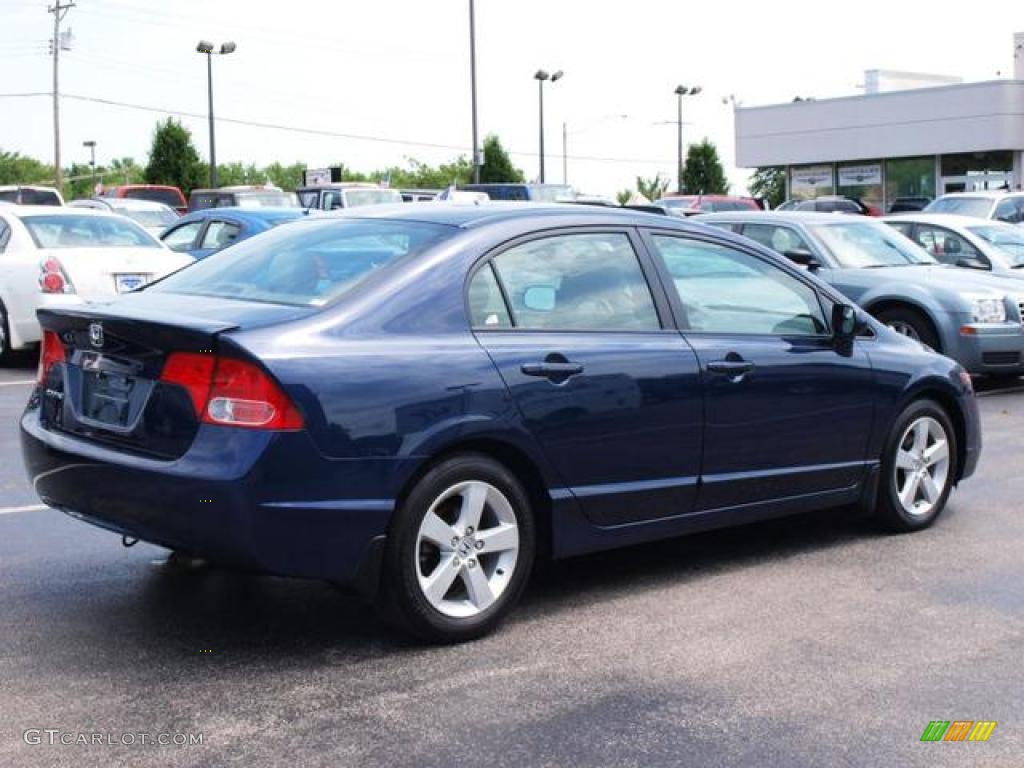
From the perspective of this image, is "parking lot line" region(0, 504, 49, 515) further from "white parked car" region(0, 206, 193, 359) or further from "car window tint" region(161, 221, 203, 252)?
"car window tint" region(161, 221, 203, 252)

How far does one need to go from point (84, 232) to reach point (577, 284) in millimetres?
9291

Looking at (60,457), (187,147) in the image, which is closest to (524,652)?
(60,457)

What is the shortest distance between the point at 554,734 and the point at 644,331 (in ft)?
6.47

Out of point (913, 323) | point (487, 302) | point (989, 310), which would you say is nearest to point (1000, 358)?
point (989, 310)

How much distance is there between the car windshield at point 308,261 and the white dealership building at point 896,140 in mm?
42913

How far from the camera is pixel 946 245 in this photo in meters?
14.9

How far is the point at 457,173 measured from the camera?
312ft

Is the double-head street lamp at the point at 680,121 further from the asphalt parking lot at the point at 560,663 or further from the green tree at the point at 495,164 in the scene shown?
the asphalt parking lot at the point at 560,663

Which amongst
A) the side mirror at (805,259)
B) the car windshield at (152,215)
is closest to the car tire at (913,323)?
the side mirror at (805,259)

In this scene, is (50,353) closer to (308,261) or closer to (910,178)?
(308,261)

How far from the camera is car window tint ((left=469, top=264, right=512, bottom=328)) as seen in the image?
16.9 feet

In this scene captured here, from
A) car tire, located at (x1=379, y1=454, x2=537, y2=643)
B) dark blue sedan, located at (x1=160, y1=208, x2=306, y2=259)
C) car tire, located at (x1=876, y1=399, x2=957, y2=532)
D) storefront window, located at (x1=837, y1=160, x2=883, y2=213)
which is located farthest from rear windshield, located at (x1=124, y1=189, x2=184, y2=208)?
car tire, located at (x1=379, y1=454, x2=537, y2=643)

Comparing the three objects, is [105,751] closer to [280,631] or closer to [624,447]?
[280,631]

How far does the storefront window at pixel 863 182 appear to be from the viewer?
162ft
